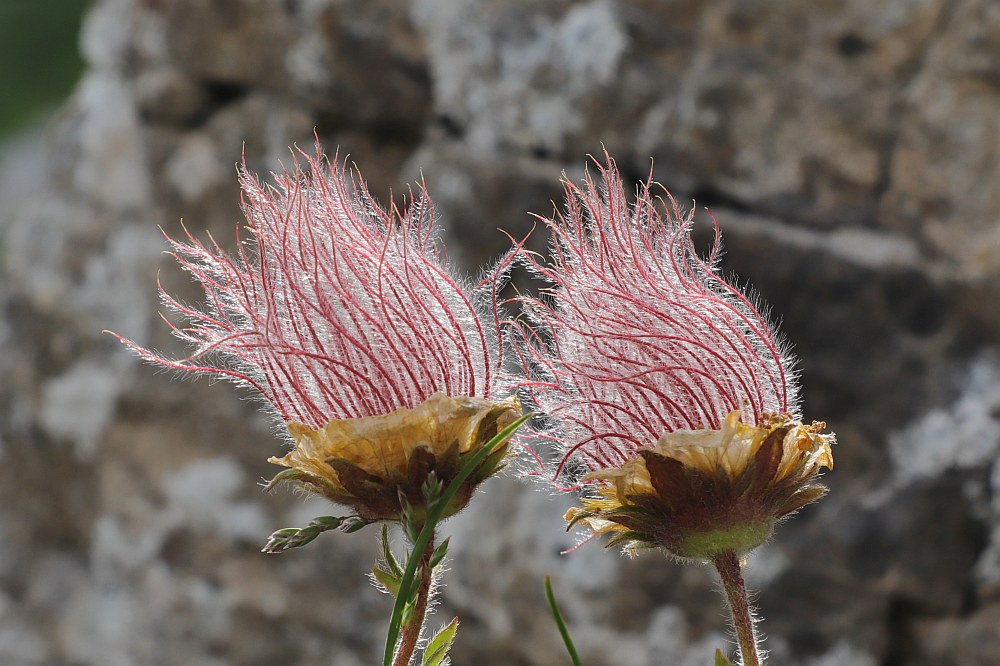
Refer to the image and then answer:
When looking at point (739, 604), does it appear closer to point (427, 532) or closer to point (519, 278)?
point (427, 532)

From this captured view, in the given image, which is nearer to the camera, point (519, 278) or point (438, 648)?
point (438, 648)

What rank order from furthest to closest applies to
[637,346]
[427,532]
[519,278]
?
[519,278] → [637,346] → [427,532]

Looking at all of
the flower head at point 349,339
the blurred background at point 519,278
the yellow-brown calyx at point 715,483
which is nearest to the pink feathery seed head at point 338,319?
the flower head at point 349,339

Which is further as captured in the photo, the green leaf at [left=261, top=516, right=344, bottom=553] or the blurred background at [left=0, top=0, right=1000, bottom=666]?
the blurred background at [left=0, top=0, right=1000, bottom=666]

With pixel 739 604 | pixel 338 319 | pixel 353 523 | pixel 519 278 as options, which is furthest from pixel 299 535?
pixel 519 278

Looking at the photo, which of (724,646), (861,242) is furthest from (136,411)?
(861,242)

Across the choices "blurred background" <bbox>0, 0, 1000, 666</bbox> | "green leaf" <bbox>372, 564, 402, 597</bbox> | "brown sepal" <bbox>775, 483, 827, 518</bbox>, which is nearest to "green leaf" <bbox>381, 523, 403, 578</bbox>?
"green leaf" <bbox>372, 564, 402, 597</bbox>

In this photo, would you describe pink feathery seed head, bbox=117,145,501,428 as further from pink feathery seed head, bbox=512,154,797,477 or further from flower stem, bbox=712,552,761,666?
flower stem, bbox=712,552,761,666
